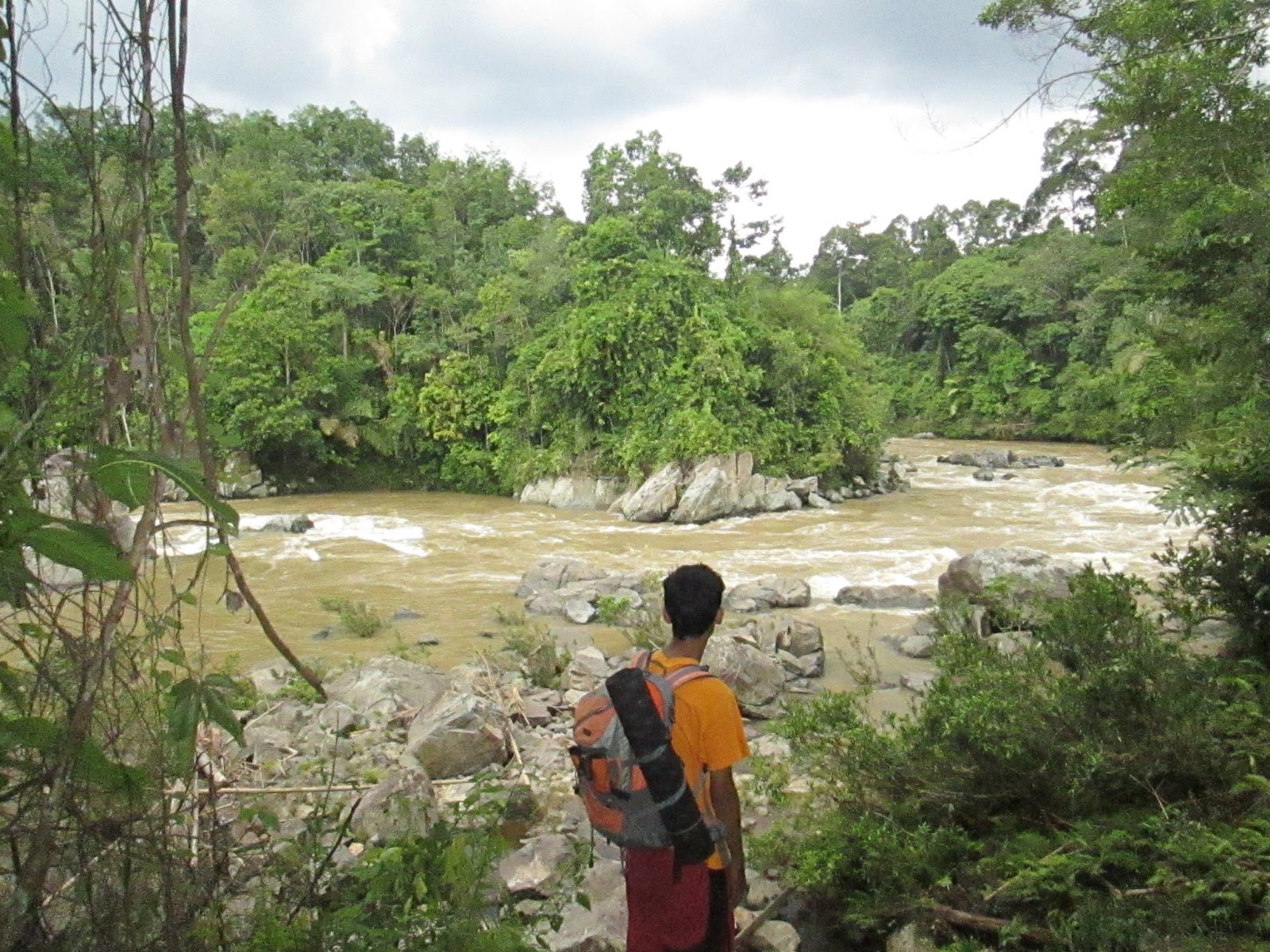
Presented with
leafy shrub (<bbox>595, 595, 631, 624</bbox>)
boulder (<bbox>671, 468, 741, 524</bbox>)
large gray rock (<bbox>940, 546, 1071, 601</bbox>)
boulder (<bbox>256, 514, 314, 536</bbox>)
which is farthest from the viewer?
boulder (<bbox>671, 468, 741, 524</bbox>)

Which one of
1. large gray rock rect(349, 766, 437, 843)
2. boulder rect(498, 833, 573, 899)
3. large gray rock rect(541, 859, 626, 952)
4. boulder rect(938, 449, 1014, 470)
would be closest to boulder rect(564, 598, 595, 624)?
large gray rock rect(349, 766, 437, 843)

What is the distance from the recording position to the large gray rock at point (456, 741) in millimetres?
4773

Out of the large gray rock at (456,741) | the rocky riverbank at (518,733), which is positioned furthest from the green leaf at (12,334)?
the large gray rock at (456,741)

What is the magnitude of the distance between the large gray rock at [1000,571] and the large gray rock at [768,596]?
5.05 ft

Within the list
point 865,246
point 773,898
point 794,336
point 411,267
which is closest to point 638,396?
point 794,336

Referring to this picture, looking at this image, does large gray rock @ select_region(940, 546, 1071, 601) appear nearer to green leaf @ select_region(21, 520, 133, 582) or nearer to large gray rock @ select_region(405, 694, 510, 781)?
large gray rock @ select_region(405, 694, 510, 781)

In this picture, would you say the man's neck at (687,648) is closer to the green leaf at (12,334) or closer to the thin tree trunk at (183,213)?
the thin tree trunk at (183,213)

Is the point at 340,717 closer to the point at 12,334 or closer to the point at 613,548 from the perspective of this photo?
the point at 12,334

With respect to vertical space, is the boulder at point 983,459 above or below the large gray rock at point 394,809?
above

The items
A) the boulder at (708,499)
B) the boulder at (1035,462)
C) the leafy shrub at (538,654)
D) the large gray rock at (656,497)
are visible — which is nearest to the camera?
the leafy shrub at (538,654)

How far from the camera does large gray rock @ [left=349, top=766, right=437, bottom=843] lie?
334cm

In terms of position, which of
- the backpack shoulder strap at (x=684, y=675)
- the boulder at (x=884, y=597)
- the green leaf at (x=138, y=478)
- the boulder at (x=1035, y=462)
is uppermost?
the green leaf at (x=138, y=478)

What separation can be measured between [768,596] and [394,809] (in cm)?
654

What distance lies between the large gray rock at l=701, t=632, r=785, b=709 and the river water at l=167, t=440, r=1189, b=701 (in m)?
0.85
